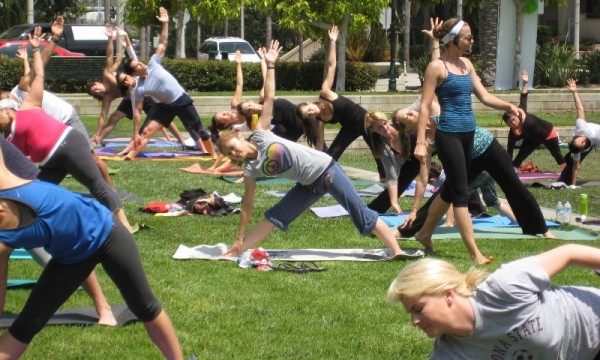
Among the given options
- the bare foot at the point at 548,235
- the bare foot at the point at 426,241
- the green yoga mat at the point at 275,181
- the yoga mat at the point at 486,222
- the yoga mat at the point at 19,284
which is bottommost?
the green yoga mat at the point at 275,181

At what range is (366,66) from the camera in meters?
31.6

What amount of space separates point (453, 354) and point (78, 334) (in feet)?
9.88

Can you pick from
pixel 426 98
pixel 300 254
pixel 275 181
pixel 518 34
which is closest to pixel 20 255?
pixel 300 254

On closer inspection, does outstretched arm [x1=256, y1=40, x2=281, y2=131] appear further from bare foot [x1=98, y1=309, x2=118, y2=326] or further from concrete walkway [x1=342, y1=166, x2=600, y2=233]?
concrete walkway [x1=342, y1=166, x2=600, y2=233]

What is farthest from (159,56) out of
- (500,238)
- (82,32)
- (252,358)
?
(82,32)

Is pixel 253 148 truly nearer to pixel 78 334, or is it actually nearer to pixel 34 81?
pixel 34 81

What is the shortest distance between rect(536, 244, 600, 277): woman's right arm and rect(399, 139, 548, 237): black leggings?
5.04m

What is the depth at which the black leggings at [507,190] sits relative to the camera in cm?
956

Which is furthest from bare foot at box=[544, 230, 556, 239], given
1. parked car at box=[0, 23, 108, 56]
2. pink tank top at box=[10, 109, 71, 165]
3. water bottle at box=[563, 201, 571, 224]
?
parked car at box=[0, 23, 108, 56]

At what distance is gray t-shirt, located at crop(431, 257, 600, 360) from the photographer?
4379mm

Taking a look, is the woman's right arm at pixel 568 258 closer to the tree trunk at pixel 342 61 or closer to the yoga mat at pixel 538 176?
the yoga mat at pixel 538 176

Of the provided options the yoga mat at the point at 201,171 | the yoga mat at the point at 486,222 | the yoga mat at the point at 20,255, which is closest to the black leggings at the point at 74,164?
the yoga mat at the point at 20,255

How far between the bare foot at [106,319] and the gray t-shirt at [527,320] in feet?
9.72

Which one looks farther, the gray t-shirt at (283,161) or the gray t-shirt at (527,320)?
the gray t-shirt at (283,161)
